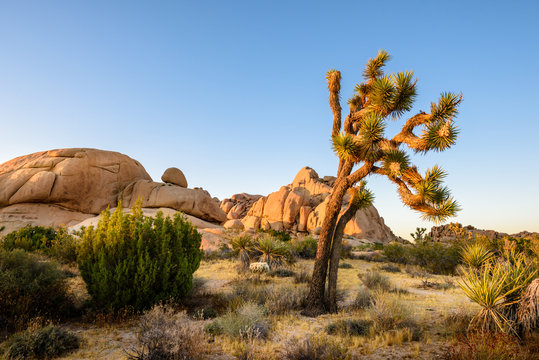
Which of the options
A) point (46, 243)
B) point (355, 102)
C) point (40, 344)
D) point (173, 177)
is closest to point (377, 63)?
point (355, 102)

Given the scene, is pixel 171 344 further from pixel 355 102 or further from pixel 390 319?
pixel 355 102

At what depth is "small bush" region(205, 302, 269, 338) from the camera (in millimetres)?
6180

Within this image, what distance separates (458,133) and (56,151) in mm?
36318

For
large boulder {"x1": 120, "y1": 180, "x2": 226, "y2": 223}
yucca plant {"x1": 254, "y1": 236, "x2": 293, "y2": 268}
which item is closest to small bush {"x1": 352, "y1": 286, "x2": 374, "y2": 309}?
yucca plant {"x1": 254, "y1": 236, "x2": 293, "y2": 268}

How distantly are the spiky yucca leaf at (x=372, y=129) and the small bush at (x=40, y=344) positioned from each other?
7856 millimetres

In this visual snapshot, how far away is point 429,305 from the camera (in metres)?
9.13

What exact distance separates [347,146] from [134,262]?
6.16 metres

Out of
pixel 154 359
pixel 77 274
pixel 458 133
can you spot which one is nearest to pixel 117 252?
pixel 154 359

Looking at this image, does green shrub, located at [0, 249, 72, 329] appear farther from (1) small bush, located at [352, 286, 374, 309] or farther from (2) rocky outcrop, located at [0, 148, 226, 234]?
(2) rocky outcrop, located at [0, 148, 226, 234]

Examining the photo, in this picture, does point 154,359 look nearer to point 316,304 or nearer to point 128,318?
point 128,318

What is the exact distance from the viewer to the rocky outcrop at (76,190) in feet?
94.7

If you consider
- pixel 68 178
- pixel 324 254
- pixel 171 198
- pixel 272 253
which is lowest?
pixel 272 253

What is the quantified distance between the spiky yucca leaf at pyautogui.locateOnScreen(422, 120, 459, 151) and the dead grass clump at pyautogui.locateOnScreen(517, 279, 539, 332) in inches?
149

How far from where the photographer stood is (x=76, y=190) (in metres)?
31.2
